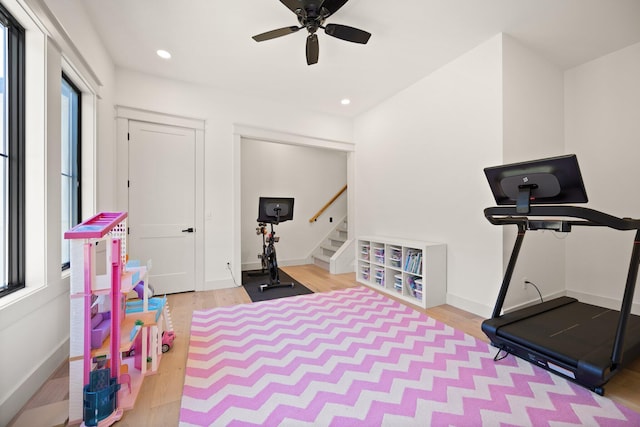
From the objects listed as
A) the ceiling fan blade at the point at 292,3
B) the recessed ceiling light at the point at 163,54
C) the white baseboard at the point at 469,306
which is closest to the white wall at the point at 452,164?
the white baseboard at the point at 469,306

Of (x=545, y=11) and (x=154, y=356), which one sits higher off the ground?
(x=545, y=11)

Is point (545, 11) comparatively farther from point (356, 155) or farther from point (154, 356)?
point (154, 356)

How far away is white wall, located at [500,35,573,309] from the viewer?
2789 mm

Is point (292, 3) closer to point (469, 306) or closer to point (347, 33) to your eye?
point (347, 33)

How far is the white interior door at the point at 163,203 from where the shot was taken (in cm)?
349

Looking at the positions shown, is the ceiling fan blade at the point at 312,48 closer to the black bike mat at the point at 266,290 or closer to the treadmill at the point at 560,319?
the treadmill at the point at 560,319

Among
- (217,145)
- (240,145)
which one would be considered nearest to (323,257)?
(240,145)

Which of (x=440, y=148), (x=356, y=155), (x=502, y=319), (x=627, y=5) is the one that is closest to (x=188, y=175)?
(x=356, y=155)

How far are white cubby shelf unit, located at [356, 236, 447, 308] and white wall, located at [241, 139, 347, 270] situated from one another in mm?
2038

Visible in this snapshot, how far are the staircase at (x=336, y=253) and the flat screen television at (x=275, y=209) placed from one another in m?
1.37

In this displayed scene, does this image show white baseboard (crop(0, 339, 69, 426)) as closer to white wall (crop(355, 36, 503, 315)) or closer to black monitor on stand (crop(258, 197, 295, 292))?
black monitor on stand (crop(258, 197, 295, 292))

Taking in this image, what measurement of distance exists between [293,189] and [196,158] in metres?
2.44

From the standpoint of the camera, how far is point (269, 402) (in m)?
1.61

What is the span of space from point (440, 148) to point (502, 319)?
208 centimetres
